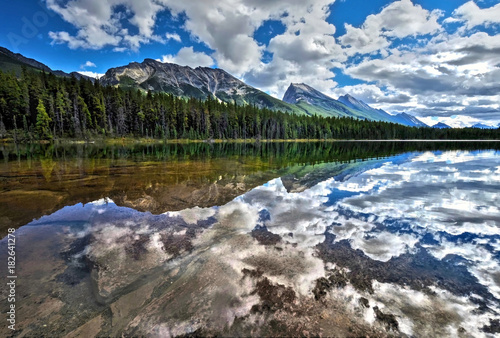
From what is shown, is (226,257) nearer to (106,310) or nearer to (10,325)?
(106,310)

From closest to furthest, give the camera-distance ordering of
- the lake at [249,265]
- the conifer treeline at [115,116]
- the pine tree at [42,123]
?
the lake at [249,265] < the pine tree at [42,123] < the conifer treeline at [115,116]

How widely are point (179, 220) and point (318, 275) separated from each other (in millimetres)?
6355

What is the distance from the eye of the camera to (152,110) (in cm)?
10250

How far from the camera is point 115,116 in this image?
324 feet

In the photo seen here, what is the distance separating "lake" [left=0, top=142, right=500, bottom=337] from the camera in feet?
15.5

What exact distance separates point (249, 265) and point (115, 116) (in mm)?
110332

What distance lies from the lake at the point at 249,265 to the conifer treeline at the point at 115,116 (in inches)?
3351

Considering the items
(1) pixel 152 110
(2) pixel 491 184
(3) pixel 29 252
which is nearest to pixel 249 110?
(1) pixel 152 110

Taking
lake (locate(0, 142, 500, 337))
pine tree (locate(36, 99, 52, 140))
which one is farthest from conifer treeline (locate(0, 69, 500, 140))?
lake (locate(0, 142, 500, 337))

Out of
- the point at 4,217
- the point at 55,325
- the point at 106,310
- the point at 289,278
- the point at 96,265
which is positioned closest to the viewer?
the point at 55,325

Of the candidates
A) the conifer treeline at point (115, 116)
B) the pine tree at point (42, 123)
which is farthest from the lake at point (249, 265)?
the conifer treeline at point (115, 116)

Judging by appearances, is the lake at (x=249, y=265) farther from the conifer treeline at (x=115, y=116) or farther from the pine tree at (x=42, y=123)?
the conifer treeline at (x=115, y=116)

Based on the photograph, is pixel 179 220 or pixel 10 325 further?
pixel 179 220

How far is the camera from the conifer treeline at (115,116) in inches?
2948
